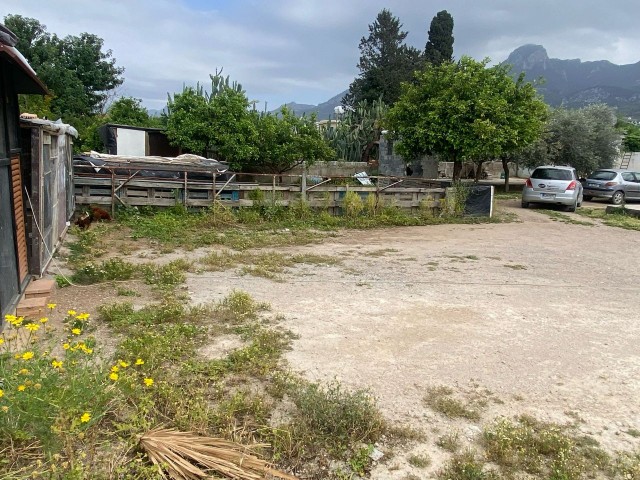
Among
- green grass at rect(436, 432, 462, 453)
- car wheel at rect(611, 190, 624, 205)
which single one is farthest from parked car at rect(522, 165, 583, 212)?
green grass at rect(436, 432, 462, 453)

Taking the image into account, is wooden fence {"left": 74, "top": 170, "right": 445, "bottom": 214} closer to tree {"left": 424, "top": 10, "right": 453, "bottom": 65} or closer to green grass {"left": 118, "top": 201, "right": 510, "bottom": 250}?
green grass {"left": 118, "top": 201, "right": 510, "bottom": 250}

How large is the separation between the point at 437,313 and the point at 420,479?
→ 2974mm

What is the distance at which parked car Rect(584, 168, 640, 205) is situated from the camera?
18.7 meters

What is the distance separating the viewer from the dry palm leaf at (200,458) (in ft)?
8.84

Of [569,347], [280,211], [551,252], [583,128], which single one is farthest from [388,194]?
[583,128]

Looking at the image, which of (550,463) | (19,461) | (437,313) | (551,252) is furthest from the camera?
(551,252)

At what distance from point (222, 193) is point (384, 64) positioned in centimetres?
3460

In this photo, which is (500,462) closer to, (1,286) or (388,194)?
(1,286)

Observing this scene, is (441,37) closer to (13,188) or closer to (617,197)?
(617,197)

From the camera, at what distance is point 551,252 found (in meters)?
9.59

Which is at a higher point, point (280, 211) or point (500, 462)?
point (280, 211)

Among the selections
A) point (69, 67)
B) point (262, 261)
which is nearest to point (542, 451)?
point (262, 261)

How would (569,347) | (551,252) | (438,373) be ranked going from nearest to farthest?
(438,373) < (569,347) < (551,252)

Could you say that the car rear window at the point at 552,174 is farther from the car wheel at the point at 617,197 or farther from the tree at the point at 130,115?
the tree at the point at 130,115
